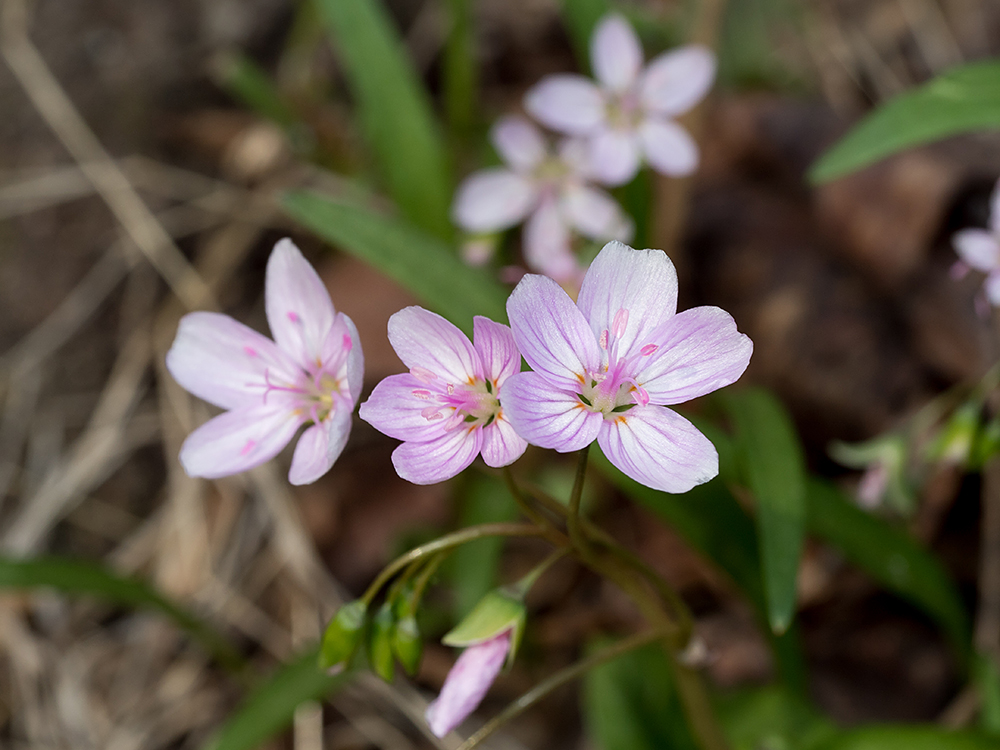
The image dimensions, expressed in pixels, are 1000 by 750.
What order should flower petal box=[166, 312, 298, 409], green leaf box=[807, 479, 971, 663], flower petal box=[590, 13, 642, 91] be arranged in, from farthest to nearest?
flower petal box=[590, 13, 642, 91] → green leaf box=[807, 479, 971, 663] → flower petal box=[166, 312, 298, 409]

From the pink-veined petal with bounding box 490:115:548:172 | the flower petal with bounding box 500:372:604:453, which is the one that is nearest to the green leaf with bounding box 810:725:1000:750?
the flower petal with bounding box 500:372:604:453

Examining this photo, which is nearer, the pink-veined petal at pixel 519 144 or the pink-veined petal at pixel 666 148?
the pink-veined petal at pixel 666 148

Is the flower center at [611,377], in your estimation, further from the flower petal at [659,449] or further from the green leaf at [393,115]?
the green leaf at [393,115]

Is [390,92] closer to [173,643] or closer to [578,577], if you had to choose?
[578,577]

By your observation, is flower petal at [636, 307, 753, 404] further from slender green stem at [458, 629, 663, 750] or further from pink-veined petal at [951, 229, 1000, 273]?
pink-veined petal at [951, 229, 1000, 273]

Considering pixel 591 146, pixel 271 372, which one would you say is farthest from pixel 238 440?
pixel 591 146

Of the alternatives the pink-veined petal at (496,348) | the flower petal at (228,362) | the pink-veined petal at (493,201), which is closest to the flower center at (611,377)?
the pink-veined petal at (496,348)

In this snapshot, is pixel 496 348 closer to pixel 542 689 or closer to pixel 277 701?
pixel 542 689

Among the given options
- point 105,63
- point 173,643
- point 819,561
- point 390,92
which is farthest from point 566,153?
point 173,643
